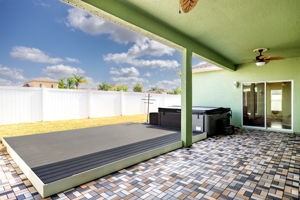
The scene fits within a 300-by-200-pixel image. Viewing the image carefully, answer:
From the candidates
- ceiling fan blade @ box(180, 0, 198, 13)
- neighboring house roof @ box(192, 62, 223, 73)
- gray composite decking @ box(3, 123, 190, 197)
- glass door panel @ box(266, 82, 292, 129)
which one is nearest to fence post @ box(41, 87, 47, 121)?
gray composite decking @ box(3, 123, 190, 197)

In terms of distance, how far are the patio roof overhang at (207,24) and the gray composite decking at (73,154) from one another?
1.41 m

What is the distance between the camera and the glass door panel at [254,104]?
7.02 metres

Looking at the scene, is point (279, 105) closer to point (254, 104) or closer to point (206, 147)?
point (254, 104)

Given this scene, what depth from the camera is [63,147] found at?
3.77 meters

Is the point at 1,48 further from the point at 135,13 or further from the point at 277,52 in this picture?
the point at 277,52

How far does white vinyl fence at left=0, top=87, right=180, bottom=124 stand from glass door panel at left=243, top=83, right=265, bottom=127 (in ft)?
18.7

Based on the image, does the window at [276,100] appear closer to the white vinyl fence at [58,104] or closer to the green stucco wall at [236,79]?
the green stucco wall at [236,79]

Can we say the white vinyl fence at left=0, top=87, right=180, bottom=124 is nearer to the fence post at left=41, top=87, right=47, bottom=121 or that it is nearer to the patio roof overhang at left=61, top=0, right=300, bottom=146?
the fence post at left=41, top=87, right=47, bottom=121

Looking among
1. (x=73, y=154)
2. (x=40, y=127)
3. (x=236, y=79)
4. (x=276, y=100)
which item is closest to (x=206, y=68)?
(x=236, y=79)

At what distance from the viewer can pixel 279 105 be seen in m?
6.68

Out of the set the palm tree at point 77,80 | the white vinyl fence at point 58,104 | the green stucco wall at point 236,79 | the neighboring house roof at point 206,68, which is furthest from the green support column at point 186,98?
the palm tree at point 77,80

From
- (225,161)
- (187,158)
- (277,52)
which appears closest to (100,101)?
(187,158)

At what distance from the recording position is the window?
6.68m

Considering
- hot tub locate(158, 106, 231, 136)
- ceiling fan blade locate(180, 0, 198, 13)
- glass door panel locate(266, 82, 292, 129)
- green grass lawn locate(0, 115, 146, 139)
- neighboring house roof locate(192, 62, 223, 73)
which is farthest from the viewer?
neighboring house roof locate(192, 62, 223, 73)
